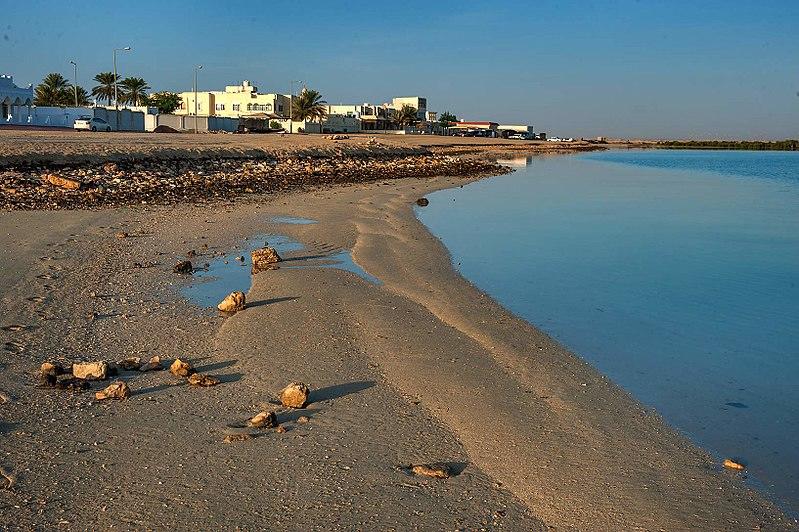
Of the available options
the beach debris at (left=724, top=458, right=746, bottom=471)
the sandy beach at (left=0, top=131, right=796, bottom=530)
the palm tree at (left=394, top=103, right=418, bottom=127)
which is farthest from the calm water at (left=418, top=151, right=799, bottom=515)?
the palm tree at (left=394, top=103, right=418, bottom=127)

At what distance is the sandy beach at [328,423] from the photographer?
4359mm

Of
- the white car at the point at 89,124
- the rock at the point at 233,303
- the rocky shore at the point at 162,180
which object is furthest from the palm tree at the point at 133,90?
the rock at the point at 233,303

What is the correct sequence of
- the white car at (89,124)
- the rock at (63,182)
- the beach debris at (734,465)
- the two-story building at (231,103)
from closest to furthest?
the beach debris at (734,465)
the rock at (63,182)
the white car at (89,124)
the two-story building at (231,103)

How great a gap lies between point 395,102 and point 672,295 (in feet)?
480

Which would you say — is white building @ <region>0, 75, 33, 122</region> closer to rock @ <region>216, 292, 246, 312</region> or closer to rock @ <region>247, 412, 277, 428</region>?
rock @ <region>216, 292, 246, 312</region>

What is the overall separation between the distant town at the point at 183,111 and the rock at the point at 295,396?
52234mm

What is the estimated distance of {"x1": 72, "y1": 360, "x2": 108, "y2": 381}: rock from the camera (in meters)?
6.18

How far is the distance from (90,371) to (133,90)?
90.2 metres

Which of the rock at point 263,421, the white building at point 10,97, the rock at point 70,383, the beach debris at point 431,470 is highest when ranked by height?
the white building at point 10,97

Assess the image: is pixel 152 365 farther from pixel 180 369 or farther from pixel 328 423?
pixel 328 423

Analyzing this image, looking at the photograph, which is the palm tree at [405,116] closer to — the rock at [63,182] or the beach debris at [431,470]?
the rock at [63,182]

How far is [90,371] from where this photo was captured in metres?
6.20

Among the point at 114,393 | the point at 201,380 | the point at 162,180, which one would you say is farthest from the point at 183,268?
the point at 162,180

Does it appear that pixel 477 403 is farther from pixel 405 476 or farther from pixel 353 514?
pixel 353 514
